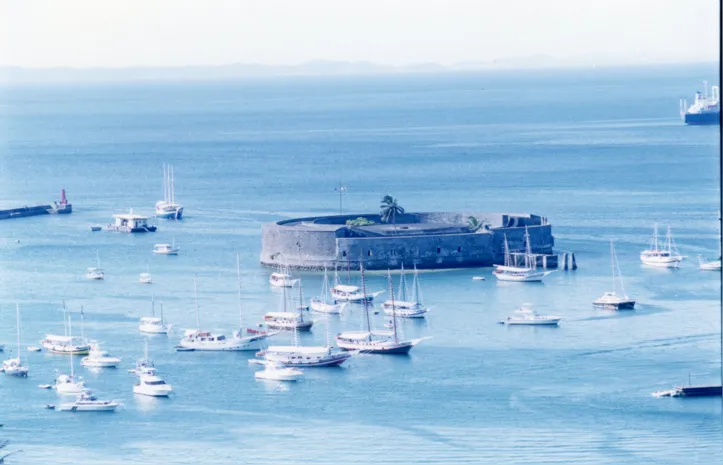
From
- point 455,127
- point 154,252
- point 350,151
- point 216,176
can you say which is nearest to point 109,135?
point 455,127

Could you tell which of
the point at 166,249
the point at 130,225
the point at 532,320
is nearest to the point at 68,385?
the point at 532,320

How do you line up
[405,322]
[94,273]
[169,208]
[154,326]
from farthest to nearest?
[169,208]
[94,273]
[405,322]
[154,326]

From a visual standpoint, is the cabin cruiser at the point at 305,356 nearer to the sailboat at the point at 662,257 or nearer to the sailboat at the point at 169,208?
the sailboat at the point at 662,257

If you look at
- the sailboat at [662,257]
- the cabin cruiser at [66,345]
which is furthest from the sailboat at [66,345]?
the sailboat at [662,257]

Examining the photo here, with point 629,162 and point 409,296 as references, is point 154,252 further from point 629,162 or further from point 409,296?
point 629,162

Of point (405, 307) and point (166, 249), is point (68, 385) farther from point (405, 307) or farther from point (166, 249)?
point (166, 249)
